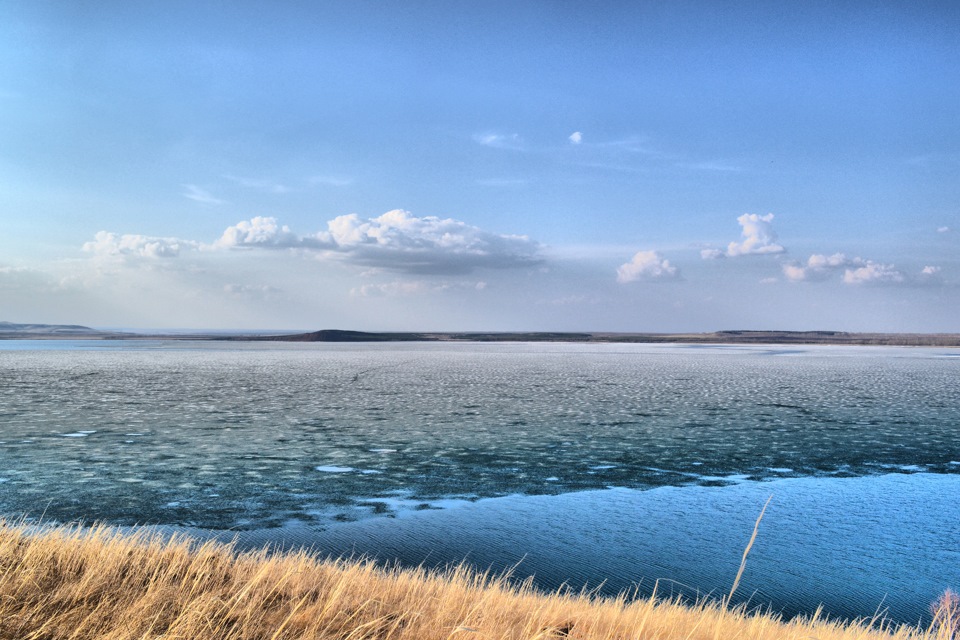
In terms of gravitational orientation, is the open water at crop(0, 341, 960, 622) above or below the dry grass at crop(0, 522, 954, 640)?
below

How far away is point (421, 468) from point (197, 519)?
5342 mm

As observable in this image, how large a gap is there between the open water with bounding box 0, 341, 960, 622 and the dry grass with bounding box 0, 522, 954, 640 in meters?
2.23

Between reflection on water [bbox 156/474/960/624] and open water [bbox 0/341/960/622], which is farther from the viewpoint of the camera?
open water [bbox 0/341/960/622]

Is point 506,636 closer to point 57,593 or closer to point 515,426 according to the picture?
point 57,593

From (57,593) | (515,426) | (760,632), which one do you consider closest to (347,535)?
(57,593)

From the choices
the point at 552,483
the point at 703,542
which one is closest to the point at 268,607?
the point at 703,542

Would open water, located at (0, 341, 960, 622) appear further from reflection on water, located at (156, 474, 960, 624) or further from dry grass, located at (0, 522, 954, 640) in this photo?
dry grass, located at (0, 522, 954, 640)

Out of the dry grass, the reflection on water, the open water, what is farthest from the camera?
the open water

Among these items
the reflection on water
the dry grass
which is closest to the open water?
the reflection on water

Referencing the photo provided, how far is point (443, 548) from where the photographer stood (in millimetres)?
10172

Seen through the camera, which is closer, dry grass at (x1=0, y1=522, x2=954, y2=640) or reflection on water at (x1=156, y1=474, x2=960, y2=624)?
dry grass at (x1=0, y1=522, x2=954, y2=640)

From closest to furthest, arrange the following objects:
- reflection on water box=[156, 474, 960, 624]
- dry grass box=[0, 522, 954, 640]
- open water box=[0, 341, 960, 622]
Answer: dry grass box=[0, 522, 954, 640] → reflection on water box=[156, 474, 960, 624] → open water box=[0, 341, 960, 622]

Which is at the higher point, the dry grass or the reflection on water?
the dry grass

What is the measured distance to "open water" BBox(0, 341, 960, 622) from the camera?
970cm
